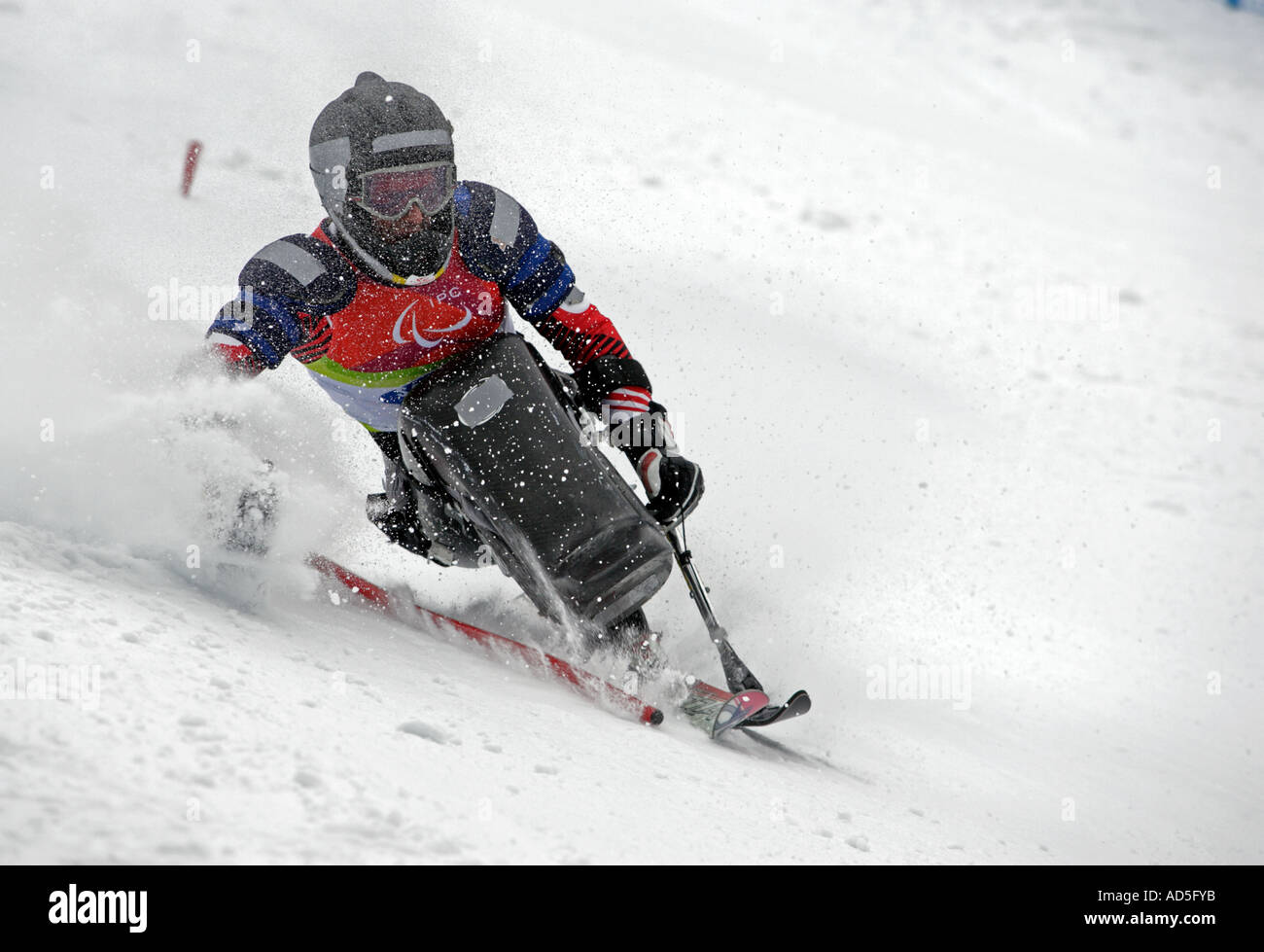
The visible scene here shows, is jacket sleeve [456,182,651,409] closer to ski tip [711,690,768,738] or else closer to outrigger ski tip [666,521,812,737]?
outrigger ski tip [666,521,812,737]

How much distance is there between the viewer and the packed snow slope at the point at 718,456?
1.94 meters

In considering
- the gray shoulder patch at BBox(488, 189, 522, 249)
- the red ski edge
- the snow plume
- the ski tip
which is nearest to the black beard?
the gray shoulder patch at BBox(488, 189, 522, 249)

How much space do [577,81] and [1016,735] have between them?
9.26 meters

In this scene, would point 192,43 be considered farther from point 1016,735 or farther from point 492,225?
point 1016,735

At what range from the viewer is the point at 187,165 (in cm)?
707

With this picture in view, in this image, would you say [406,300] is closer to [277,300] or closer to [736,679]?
[277,300]

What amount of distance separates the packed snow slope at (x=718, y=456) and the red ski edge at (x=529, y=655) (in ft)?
0.27

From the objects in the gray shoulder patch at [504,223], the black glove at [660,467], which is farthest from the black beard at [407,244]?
the black glove at [660,467]

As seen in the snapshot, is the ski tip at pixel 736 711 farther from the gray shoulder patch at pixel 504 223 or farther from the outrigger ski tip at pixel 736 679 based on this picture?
the gray shoulder patch at pixel 504 223

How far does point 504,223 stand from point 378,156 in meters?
0.51

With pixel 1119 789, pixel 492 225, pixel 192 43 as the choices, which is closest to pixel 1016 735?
pixel 1119 789

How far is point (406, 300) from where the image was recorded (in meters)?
2.94

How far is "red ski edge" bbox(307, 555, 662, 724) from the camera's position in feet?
9.46

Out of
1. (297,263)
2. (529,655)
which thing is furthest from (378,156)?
(529,655)
